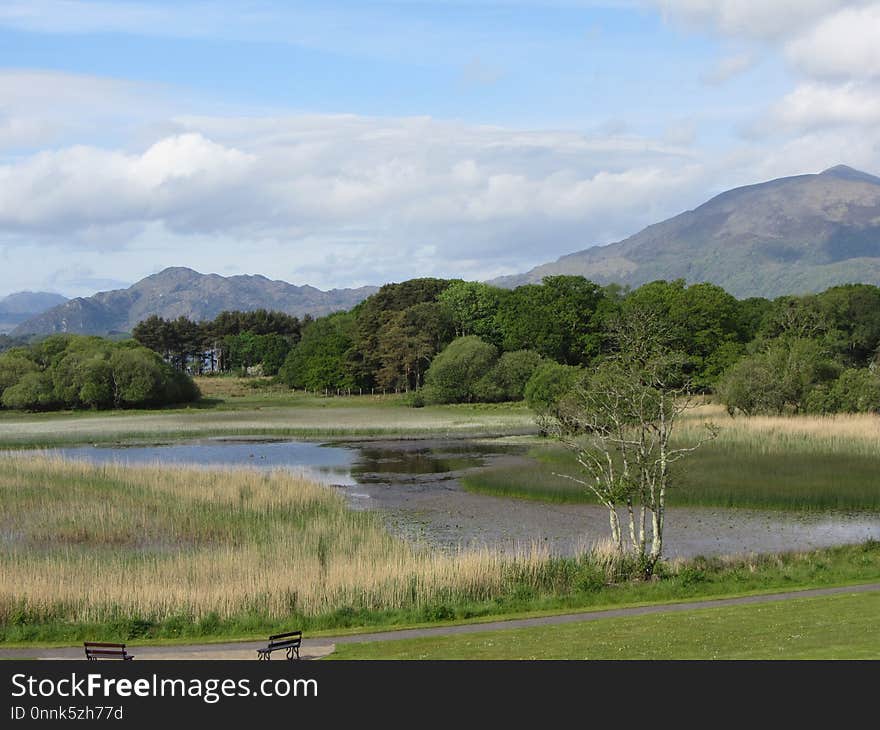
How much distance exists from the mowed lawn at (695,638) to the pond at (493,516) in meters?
10.4

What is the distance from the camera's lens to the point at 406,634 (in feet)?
66.1

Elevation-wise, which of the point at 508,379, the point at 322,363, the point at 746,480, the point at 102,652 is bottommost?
the point at 746,480

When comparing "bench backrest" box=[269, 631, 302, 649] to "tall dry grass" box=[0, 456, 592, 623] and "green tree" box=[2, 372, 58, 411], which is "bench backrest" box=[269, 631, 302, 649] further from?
"green tree" box=[2, 372, 58, 411]

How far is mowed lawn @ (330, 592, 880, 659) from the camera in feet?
51.9

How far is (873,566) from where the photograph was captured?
86.3 feet

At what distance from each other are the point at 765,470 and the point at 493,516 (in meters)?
16.9

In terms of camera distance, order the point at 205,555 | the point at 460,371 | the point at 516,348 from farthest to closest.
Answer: the point at 516,348 → the point at 460,371 → the point at 205,555

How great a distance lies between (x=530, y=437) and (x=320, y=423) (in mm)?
25715

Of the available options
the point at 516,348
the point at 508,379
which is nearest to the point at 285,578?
the point at 508,379

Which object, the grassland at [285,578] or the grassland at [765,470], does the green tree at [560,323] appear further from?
the grassland at [285,578]

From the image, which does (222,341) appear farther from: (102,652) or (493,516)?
(102,652)
